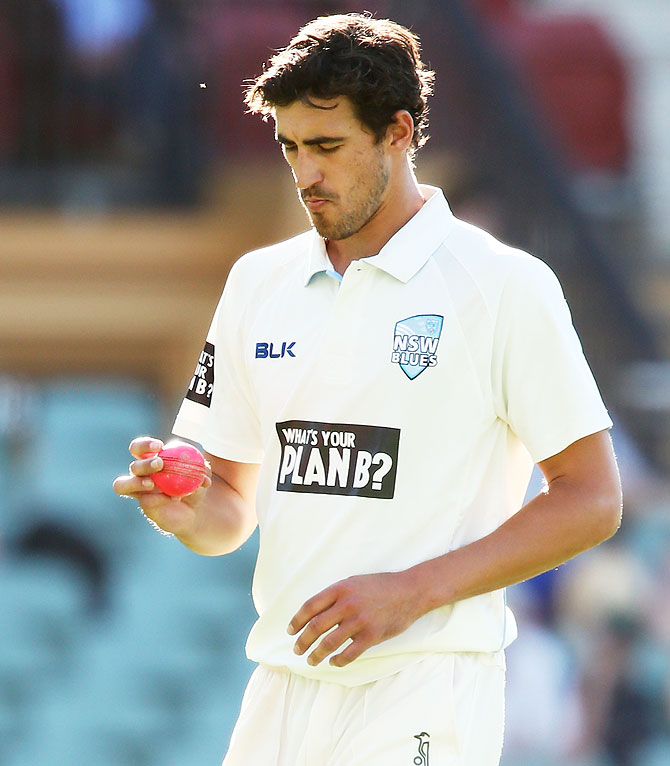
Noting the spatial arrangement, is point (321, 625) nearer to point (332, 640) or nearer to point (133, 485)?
point (332, 640)

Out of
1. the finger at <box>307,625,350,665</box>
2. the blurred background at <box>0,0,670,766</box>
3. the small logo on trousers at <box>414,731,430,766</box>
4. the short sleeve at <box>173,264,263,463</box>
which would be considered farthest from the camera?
the blurred background at <box>0,0,670,766</box>

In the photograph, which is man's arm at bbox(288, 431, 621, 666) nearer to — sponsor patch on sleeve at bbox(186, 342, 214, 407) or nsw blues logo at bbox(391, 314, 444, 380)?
nsw blues logo at bbox(391, 314, 444, 380)

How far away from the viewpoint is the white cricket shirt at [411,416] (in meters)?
2.22

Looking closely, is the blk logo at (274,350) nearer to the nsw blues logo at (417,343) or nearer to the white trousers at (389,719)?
the nsw blues logo at (417,343)

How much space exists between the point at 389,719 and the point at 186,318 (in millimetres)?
4571

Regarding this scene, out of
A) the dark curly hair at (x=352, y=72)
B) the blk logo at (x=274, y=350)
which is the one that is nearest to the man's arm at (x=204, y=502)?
the blk logo at (x=274, y=350)

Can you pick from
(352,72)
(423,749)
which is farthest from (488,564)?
(352,72)

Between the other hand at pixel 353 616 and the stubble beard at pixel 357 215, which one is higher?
the stubble beard at pixel 357 215

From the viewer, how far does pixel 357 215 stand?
7.63 feet

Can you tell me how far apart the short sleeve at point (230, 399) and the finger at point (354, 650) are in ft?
1.86

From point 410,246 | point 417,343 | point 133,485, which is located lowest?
point 133,485

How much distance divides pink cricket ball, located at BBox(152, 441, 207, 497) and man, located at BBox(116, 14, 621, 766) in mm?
19

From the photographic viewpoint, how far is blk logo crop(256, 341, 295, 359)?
2369mm

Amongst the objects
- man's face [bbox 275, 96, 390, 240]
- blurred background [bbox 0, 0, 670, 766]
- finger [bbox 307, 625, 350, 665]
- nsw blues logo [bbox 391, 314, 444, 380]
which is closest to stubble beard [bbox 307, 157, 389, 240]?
man's face [bbox 275, 96, 390, 240]
